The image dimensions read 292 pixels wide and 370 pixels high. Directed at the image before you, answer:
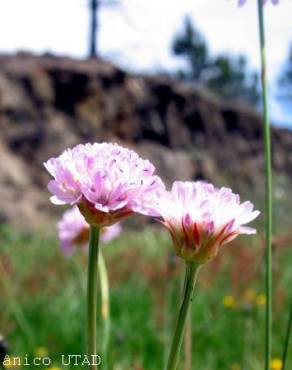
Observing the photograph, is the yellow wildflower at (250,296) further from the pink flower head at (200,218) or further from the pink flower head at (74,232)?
the pink flower head at (200,218)

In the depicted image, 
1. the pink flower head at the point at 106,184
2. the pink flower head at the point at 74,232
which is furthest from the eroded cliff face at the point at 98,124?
the pink flower head at the point at 106,184

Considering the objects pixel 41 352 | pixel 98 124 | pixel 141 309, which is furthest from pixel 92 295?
pixel 98 124

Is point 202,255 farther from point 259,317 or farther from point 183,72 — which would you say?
point 183,72

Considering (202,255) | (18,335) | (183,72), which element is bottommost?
(18,335)

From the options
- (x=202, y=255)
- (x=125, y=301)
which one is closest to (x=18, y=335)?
(x=125, y=301)

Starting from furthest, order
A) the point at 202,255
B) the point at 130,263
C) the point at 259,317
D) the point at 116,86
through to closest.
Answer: the point at 116,86 < the point at 130,263 < the point at 259,317 < the point at 202,255

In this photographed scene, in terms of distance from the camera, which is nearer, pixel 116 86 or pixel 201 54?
pixel 116 86

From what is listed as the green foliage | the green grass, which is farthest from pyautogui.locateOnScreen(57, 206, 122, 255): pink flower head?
the green foliage
